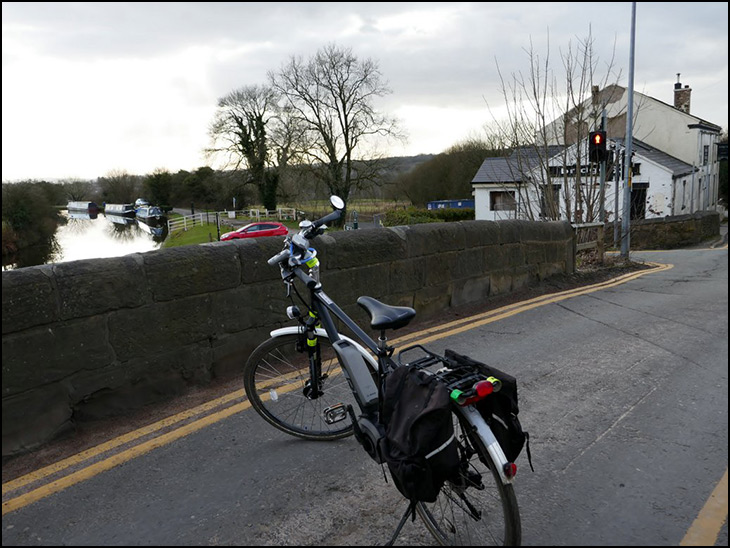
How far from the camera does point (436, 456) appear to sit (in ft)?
7.79

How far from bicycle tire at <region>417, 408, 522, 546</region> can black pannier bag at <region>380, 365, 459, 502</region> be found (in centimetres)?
17

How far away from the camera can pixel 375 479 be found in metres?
3.33

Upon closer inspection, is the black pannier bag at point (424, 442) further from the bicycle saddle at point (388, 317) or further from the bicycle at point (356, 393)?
the bicycle saddle at point (388, 317)

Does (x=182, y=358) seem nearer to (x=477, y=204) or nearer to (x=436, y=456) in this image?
(x=436, y=456)

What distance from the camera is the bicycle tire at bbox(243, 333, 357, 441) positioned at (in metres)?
3.85

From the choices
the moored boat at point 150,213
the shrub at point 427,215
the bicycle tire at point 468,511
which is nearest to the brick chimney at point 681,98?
the shrub at point 427,215

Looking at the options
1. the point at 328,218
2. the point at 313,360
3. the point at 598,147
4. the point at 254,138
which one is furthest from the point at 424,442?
the point at 254,138

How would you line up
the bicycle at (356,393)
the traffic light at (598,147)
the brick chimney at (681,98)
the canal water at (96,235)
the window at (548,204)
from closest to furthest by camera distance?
the bicycle at (356,393)
the traffic light at (598,147)
the window at (548,204)
the canal water at (96,235)
the brick chimney at (681,98)

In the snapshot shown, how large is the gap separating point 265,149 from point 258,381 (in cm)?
2593

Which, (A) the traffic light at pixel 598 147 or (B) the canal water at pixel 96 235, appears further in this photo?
(B) the canal water at pixel 96 235

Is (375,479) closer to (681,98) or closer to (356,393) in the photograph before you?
(356,393)

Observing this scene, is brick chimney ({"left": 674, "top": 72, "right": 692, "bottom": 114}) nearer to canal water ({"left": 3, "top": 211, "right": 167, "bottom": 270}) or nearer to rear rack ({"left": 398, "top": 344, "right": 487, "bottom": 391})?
canal water ({"left": 3, "top": 211, "right": 167, "bottom": 270})

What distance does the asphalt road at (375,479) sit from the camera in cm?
283

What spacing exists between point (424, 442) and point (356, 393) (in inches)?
36.1
